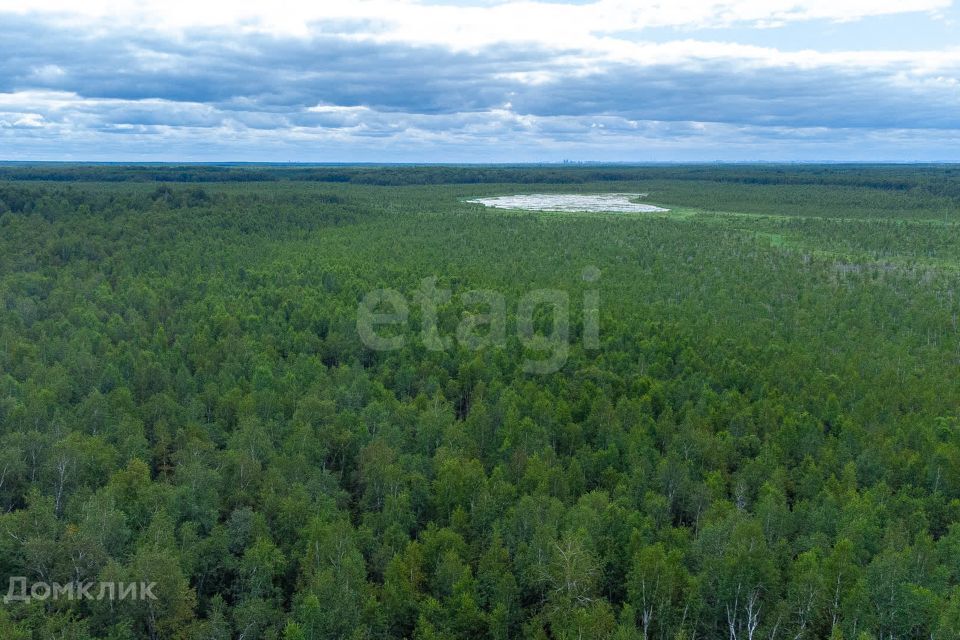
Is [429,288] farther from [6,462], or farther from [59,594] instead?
[59,594]

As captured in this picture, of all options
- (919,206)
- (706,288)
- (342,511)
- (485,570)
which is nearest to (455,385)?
(342,511)

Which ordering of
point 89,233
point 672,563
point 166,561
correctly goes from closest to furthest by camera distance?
point 166,561 < point 672,563 < point 89,233

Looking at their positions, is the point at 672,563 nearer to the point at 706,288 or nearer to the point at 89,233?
the point at 706,288

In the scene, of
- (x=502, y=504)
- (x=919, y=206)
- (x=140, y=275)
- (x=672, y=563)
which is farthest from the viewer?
(x=919, y=206)

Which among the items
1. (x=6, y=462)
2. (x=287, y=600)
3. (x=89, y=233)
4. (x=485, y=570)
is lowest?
(x=287, y=600)

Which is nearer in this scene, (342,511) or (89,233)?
(342,511)

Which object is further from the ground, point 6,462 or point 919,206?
point 919,206
